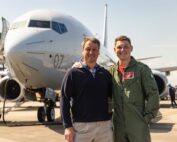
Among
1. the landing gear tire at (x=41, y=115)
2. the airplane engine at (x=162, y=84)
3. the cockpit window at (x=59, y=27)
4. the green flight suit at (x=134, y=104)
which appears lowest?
the landing gear tire at (x=41, y=115)

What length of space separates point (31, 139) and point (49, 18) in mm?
4664

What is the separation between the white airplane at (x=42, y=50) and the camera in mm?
10359

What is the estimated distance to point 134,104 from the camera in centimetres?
366

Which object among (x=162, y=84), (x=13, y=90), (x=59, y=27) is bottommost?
(x=162, y=84)

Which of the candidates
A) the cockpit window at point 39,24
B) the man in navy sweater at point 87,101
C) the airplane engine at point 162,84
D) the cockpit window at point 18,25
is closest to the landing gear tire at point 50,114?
the cockpit window at point 39,24

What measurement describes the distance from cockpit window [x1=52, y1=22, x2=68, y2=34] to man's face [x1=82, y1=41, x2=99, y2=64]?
8097 mm

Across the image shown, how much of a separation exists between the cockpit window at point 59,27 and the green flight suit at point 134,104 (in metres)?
8.20

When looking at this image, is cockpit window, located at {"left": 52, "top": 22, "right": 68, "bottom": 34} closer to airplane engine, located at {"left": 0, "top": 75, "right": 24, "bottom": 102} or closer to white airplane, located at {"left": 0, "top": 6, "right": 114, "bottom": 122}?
white airplane, located at {"left": 0, "top": 6, "right": 114, "bottom": 122}

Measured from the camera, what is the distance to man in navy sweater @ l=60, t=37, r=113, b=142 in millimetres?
3645

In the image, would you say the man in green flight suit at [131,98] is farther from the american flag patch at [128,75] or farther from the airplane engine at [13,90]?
the airplane engine at [13,90]

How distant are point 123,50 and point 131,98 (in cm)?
49

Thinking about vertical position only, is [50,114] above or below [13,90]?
below

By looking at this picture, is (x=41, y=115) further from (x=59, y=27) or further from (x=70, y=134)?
(x=70, y=134)

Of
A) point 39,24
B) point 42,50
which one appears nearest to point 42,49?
point 42,50
